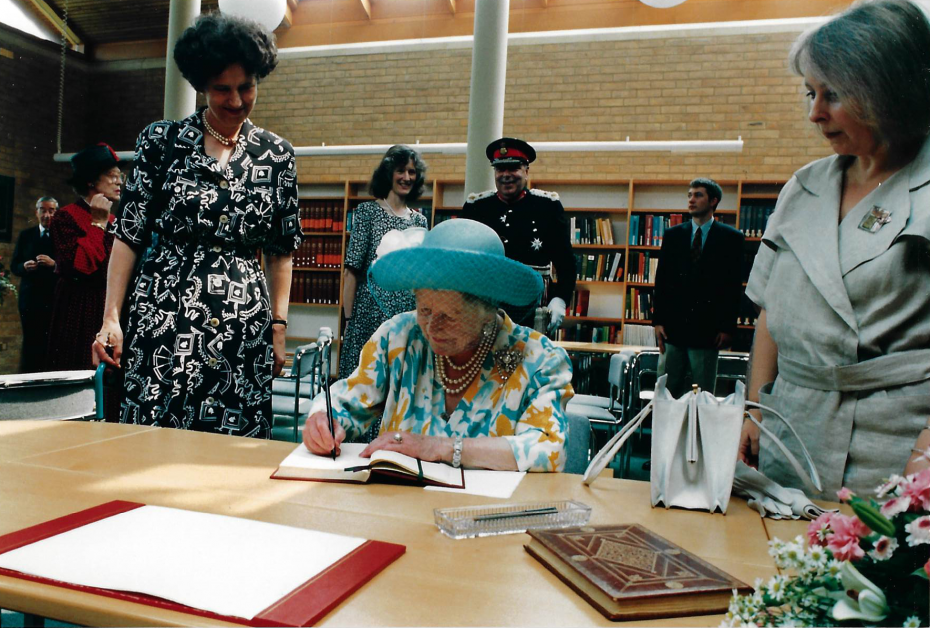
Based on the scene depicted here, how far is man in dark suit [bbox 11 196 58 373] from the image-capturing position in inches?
213

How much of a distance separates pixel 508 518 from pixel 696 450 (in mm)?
427

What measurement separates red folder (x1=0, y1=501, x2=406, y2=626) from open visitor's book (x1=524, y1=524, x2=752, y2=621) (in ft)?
0.80

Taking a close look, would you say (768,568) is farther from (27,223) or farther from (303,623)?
(27,223)

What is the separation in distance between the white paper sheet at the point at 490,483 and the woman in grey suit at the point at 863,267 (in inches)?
22.4

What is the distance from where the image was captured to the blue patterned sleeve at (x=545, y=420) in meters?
1.56

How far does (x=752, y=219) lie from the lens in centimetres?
746

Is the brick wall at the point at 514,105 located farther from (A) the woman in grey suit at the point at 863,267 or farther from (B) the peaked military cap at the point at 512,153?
(A) the woman in grey suit at the point at 863,267

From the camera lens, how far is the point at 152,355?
199 centimetres

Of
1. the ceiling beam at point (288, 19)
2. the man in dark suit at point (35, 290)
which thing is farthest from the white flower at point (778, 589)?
the ceiling beam at point (288, 19)

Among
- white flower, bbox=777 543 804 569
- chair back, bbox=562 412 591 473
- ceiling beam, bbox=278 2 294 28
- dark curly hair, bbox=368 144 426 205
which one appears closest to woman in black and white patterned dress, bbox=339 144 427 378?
dark curly hair, bbox=368 144 426 205

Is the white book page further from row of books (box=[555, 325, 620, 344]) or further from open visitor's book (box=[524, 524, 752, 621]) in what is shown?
row of books (box=[555, 325, 620, 344])

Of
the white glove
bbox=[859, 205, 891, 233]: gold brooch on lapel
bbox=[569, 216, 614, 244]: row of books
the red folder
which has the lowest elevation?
the red folder


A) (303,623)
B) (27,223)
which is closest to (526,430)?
(303,623)

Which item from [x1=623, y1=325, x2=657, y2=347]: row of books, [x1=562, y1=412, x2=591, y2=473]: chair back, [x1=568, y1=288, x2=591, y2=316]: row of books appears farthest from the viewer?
[x1=568, y1=288, x2=591, y2=316]: row of books
